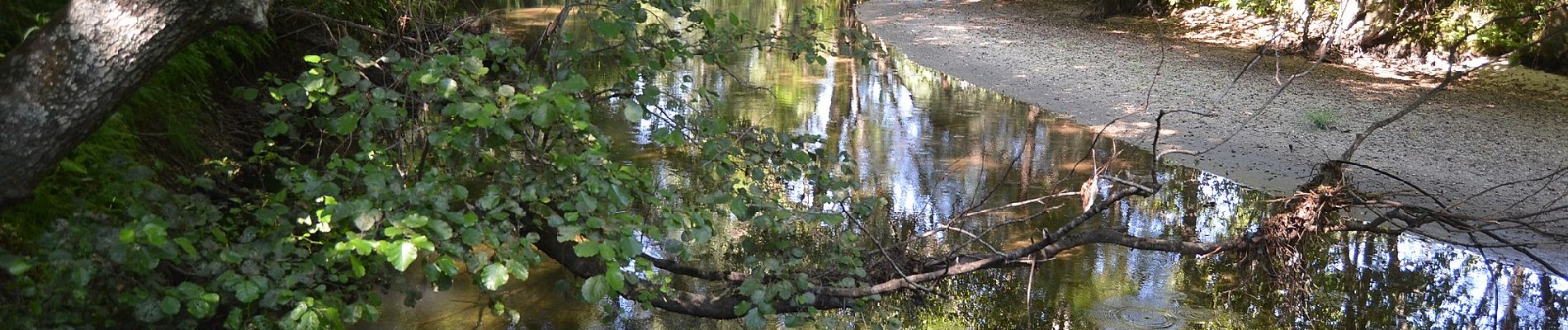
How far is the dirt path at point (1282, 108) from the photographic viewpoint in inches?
263

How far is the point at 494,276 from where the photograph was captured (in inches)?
104

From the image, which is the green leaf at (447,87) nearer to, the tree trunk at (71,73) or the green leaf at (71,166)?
the tree trunk at (71,73)

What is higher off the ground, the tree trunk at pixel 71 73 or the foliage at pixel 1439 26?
the tree trunk at pixel 71 73

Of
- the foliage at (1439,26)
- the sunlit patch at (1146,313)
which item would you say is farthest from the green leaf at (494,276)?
the foliage at (1439,26)

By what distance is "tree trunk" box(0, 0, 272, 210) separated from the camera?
2.36 metres

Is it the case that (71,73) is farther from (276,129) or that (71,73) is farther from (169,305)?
(276,129)

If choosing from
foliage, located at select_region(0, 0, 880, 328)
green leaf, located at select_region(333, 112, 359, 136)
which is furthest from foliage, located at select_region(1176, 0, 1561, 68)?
green leaf, located at select_region(333, 112, 359, 136)

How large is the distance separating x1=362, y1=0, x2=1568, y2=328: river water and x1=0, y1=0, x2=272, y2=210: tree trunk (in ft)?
4.91

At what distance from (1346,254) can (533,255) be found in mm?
4313

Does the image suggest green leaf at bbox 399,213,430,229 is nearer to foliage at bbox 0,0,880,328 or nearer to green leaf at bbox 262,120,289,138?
foliage at bbox 0,0,880,328

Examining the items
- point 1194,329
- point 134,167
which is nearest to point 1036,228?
point 1194,329

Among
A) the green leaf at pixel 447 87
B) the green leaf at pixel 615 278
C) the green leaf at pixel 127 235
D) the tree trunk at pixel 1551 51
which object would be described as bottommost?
the tree trunk at pixel 1551 51

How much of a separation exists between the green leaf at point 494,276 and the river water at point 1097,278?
3.35ft

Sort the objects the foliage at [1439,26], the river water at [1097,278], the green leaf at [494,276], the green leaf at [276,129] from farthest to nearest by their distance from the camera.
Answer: the foliage at [1439,26] < the river water at [1097,278] < the green leaf at [276,129] < the green leaf at [494,276]
